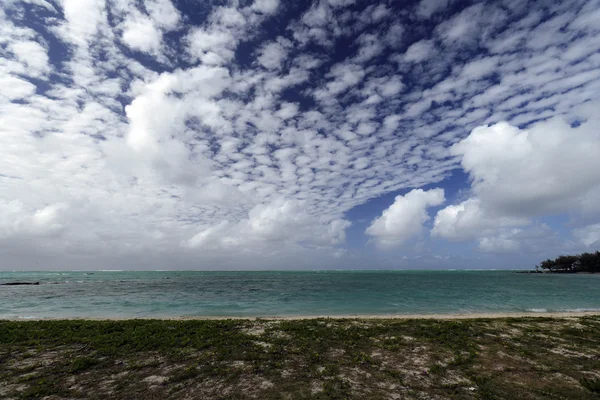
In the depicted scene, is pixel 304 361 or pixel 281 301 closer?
pixel 304 361

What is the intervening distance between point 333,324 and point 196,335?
862cm

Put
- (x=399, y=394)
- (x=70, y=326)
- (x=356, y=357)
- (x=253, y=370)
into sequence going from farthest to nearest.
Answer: (x=70, y=326), (x=356, y=357), (x=253, y=370), (x=399, y=394)

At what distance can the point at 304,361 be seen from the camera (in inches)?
488

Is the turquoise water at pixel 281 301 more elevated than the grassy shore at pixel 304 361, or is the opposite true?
the grassy shore at pixel 304 361

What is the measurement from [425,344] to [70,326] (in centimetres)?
2168

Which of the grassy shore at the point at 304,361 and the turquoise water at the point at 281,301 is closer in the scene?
the grassy shore at the point at 304,361

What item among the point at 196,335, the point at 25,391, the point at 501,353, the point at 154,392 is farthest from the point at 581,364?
the point at 25,391

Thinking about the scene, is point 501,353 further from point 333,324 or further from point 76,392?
point 76,392

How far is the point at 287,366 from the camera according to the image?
39.0 ft

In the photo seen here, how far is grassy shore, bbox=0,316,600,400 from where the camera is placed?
32.1ft

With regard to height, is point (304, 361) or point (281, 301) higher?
point (304, 361)

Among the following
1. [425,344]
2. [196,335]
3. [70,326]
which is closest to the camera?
[425,344]

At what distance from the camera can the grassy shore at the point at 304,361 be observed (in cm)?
979

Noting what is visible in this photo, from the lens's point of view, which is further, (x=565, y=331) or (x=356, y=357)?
(x=565, y=331)
